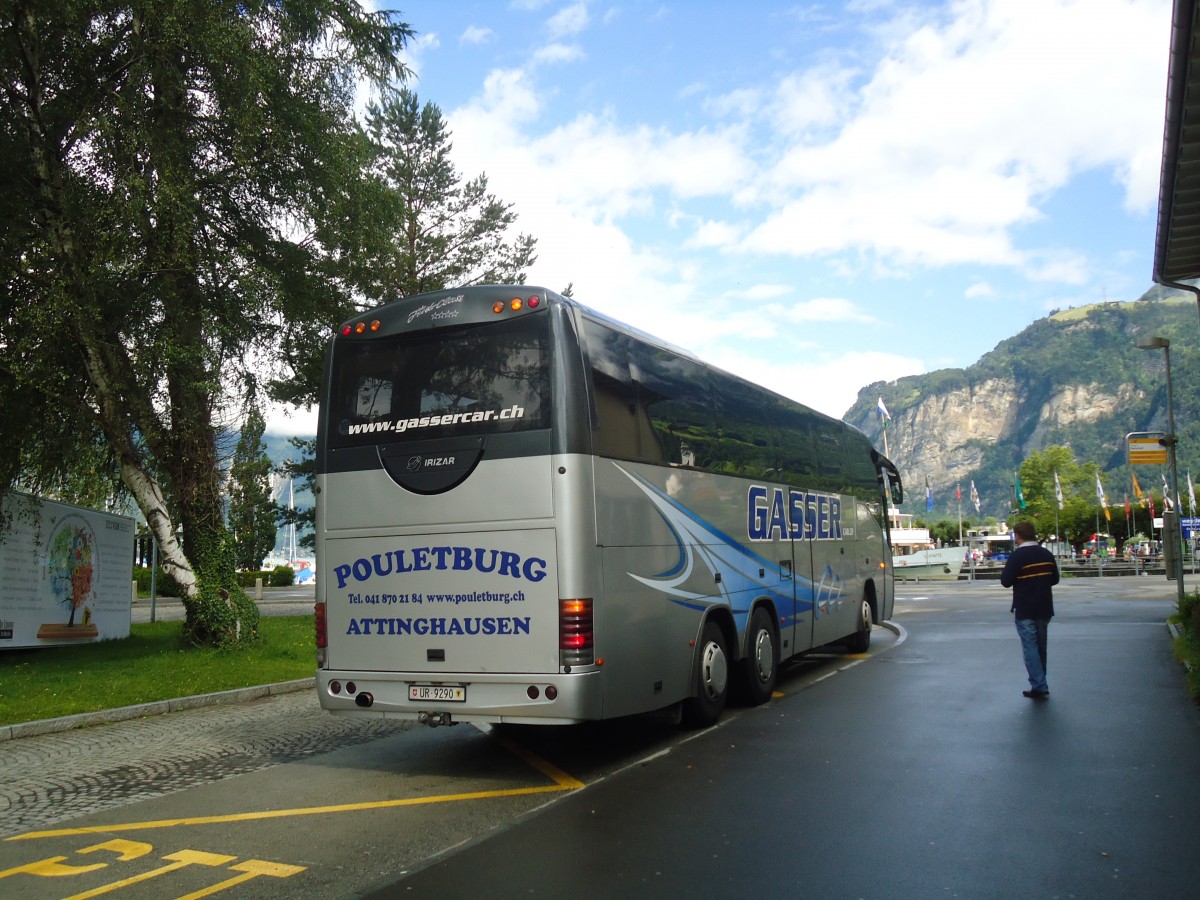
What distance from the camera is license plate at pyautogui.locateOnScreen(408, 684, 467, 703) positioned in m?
7.79

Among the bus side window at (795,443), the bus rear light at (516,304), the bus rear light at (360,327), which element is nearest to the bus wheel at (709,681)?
the bus side window at (795,443)

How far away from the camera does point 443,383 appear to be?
8125 mm

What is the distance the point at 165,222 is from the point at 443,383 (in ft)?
29.1

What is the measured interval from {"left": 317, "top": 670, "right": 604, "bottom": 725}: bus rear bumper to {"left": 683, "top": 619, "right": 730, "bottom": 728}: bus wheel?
197cm

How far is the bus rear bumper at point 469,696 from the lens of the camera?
7.45m

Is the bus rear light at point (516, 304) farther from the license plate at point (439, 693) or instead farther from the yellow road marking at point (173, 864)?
the yellow road marking at point (173, 864)

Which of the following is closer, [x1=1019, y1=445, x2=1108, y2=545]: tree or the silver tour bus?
the silver tour bus

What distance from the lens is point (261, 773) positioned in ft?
27.4

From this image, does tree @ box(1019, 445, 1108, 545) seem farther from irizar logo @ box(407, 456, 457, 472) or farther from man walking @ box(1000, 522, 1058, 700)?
irizar logo @ box(407, 456, 457, 472)

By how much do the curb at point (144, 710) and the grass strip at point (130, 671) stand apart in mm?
206

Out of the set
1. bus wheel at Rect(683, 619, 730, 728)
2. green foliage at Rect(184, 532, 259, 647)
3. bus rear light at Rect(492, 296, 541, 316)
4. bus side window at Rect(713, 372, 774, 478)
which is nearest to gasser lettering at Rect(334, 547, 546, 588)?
bus rear light at Rect(492, 296, 541, 316)

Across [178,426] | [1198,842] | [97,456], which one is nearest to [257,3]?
[178,426]

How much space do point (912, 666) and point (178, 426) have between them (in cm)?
1174

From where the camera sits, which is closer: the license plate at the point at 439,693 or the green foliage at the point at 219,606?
the license plate at the point at 439,693
